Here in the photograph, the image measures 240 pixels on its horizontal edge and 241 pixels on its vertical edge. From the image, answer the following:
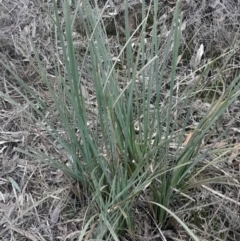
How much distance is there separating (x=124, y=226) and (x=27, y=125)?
543 mm

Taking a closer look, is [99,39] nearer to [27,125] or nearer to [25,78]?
[27,125]

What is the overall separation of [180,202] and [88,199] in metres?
0.28

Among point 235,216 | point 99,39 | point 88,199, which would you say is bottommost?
→ point 235,216

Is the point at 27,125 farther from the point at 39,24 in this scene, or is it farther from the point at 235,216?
the point at 235,216

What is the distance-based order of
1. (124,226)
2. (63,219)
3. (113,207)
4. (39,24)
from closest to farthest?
(113,207) < (124,226) < (63,219) < (39,24)

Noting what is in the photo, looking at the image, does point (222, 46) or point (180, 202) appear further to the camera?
point (222, 46)

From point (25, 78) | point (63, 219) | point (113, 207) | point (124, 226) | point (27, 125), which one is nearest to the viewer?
point (113, 207)

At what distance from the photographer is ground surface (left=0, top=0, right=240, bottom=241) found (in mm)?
1407

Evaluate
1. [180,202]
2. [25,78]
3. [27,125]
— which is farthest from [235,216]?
[25,78]

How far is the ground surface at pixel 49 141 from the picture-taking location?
141 cm

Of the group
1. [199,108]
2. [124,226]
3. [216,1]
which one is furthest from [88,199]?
[216,1]

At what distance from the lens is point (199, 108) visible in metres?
1.67

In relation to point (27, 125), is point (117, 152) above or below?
above

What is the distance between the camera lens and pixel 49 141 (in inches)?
62.5
